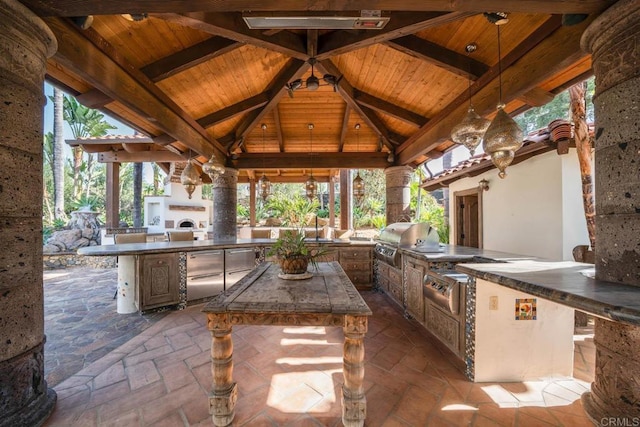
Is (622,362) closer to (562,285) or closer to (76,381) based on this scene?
(562,285)

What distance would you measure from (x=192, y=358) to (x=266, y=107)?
4.12 m

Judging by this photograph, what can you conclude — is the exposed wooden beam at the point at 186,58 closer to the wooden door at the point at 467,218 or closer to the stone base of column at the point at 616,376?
the stone base of column at the point at 616,376

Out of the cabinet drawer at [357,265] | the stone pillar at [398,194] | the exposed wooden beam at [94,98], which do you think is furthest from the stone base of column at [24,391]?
the stone pillar at [398,194]

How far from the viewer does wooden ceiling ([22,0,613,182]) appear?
5.81ft

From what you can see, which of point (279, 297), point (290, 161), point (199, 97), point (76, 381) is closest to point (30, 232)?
point (76, 381)

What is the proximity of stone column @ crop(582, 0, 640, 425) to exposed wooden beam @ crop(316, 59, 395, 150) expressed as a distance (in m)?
2.97

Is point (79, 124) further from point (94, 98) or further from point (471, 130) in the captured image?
point (471, 130)

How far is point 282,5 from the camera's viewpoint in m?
1.72

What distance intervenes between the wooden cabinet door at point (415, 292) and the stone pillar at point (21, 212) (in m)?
3.79

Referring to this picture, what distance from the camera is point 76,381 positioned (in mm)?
2336

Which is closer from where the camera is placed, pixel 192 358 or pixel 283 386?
pixel 283 386

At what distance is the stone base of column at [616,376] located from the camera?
141 cm

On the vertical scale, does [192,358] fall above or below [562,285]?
below

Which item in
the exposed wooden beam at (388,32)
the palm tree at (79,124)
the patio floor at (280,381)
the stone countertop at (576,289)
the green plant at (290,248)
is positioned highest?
the palm tree at (79,124)
